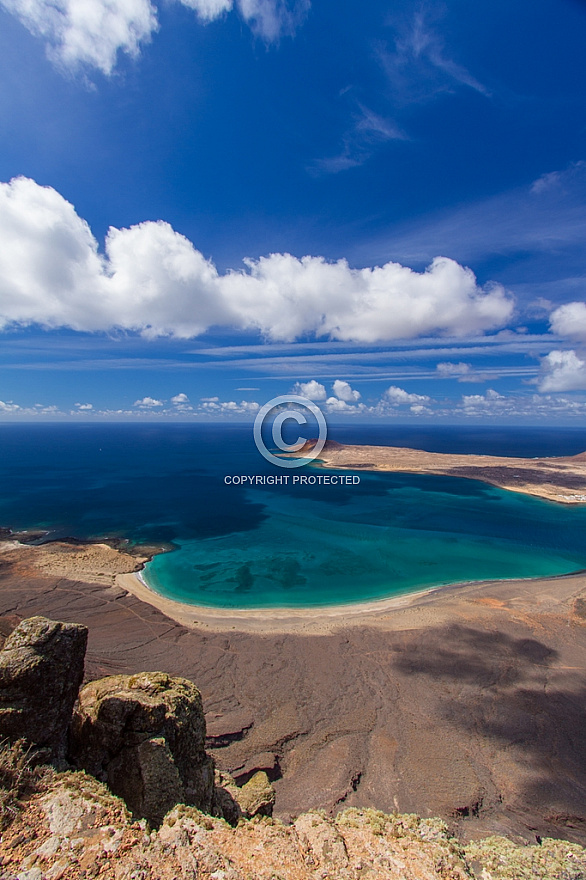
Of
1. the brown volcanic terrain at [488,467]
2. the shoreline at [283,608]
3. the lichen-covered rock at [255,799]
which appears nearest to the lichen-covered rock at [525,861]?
the lichen-covered rock at [255,799]

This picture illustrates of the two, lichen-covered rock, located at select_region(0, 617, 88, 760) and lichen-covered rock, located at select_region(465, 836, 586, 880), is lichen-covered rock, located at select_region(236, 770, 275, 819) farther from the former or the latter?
lichen-covered rock, located at select_region(0, 617, 88, 760)

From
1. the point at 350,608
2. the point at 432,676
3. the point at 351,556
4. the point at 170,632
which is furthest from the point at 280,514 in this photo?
the point at 432,676

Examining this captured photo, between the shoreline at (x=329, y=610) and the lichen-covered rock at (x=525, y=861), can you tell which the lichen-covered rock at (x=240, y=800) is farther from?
the shoreline at (x=329, y=610)

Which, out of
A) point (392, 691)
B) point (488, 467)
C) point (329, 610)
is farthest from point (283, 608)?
point (488, 467)

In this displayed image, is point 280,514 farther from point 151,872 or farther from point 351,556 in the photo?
point 151,872

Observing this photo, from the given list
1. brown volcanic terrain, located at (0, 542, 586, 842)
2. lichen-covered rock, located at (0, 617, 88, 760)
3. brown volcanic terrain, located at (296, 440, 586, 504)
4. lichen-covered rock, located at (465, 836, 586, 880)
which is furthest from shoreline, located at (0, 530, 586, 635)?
brown volcanic terrain, located at (296, 440, 586, 504)

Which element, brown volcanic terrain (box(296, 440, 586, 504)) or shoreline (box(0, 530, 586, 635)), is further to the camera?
brown volcanic terrain (box(296, 440, 586, 504))
